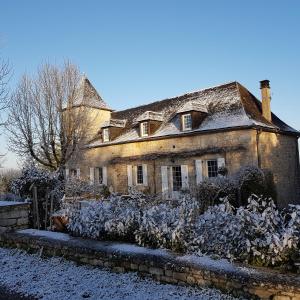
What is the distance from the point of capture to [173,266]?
15.8 feet

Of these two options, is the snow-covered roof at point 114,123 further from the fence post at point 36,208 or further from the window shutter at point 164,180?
the fence post at point 36,208

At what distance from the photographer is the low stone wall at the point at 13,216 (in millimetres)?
8094

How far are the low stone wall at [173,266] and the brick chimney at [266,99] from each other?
14055mm

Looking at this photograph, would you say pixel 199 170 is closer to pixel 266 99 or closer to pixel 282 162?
pixel 282 162

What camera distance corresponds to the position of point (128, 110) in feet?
87.5

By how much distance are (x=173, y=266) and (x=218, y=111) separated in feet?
47.6

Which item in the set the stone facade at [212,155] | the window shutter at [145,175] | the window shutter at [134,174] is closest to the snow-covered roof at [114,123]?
the stone facade at [212,155]

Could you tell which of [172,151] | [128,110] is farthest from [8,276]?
[128,110]

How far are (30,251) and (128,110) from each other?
20379 millimetres

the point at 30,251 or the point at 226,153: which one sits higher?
the point at 226,153

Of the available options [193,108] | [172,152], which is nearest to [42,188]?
[193,108]

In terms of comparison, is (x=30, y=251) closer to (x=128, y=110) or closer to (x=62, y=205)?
(x=62, y=205)

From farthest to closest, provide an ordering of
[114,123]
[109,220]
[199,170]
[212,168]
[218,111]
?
[114,123] → [218,111] → [199,170] → [212,168] → [109,220]

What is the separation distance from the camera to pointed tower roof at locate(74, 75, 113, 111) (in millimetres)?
21758
